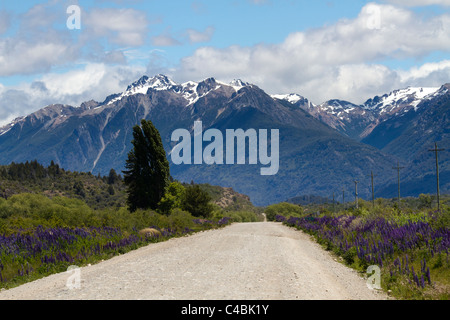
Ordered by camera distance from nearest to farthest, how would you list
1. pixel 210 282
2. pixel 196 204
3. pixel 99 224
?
pixel 210 282 < pixel 99 224 < pixel 196 204

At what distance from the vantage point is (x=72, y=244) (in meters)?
20.8

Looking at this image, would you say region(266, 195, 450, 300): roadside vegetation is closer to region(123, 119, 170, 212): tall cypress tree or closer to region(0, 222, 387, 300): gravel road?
region(0, 222, 387, 300): gravel road

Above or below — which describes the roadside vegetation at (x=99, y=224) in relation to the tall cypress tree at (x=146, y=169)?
below

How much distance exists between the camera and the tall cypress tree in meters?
56.8

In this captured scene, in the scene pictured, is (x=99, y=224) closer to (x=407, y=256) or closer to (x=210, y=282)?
(x=210, y=282)

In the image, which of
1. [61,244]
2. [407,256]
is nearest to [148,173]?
[61,244]

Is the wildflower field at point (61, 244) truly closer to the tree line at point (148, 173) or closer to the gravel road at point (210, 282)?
the gravel road at point (210, 282)

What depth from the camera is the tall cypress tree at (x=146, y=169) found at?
186 feet

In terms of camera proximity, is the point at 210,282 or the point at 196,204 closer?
the point at 210,282

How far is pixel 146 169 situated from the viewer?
57.3 m

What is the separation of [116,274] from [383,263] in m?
8.47

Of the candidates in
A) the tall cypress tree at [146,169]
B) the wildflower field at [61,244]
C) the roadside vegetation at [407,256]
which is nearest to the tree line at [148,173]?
the tall cypress tree at [146,169]
